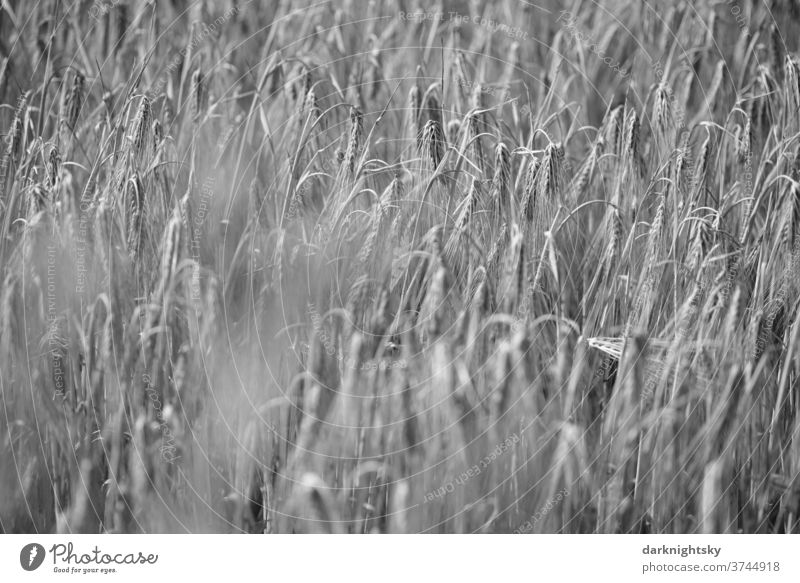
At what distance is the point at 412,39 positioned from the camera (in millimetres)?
1208

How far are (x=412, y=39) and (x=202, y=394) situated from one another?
2.30 ft

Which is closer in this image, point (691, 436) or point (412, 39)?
point (691, 436)

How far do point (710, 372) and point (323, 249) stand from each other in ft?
2.15

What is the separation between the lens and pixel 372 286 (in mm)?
1118

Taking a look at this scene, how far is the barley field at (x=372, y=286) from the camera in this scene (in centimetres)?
110

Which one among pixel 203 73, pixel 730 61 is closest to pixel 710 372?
pixel 730 61

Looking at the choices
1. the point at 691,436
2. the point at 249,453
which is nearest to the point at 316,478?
the point at 249,453

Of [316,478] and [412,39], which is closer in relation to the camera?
Result: [316,478]

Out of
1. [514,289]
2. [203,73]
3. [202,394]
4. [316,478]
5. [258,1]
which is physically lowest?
[316,478]

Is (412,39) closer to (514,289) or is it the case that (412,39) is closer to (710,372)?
(514,289)

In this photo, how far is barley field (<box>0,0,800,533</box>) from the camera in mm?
1099

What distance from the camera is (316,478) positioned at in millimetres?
1099

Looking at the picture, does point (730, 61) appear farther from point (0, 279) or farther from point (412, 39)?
point (0, 279)

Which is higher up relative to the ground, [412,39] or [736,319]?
[412,39]
